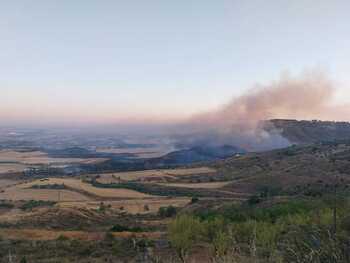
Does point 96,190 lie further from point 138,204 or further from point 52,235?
point 52,235

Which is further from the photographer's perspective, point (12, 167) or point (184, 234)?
point (12, 167)

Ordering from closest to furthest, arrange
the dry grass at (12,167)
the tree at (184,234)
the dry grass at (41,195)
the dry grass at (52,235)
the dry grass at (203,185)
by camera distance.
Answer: the tree at (184,234), the dry grass at (52,235), the dry grass at (41,195), the dry grass at (203,185), the dry grass at (12,167)

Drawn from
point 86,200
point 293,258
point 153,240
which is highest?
point 293,258

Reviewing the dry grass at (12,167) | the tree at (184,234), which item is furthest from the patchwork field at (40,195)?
the dry grass at (12,167)

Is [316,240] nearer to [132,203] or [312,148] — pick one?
[132,203]

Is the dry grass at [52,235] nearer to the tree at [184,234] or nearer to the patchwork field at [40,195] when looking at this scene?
the tree at [184,234]

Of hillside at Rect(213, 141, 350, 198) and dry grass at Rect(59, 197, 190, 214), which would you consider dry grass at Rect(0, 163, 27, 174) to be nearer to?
hillside at Rect(213, 141, 350, 198)

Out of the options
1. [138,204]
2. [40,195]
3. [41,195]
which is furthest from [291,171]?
[40,195]

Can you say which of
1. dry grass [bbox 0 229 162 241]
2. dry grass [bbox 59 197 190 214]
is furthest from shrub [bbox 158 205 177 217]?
dry grass [bbox 0 229 162 241]

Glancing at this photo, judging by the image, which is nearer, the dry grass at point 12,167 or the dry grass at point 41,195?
the dry grass at point 41,195

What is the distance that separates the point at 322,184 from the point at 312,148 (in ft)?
186

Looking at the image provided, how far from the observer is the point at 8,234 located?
137 ft

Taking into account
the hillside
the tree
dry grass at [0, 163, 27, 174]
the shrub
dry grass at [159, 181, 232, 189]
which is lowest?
dry grass at [0, 163, 27, 174]

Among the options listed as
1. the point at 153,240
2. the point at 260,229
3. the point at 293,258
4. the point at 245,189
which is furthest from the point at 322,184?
the point at 293,258
